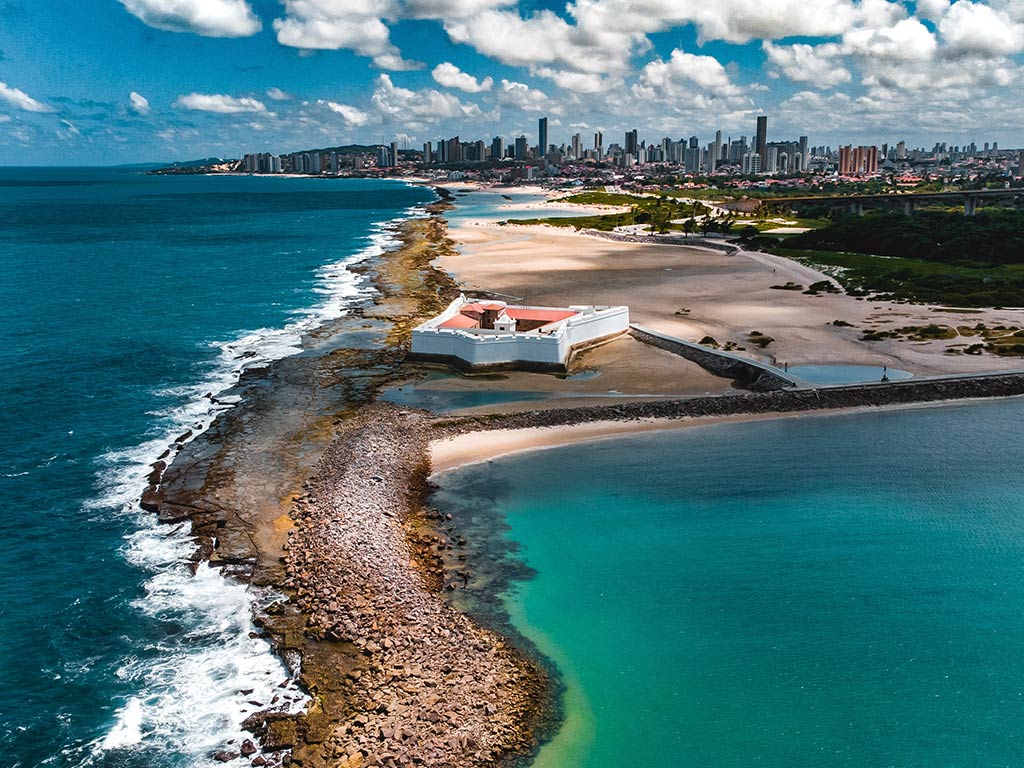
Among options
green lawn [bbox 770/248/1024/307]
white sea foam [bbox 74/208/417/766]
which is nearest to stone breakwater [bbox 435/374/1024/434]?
white sea foam [bbox 74/208/417/766]

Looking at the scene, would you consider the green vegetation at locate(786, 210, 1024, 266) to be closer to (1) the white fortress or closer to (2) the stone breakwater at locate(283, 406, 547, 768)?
(1) the white fortress

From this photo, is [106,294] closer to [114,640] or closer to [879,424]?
[114,640]

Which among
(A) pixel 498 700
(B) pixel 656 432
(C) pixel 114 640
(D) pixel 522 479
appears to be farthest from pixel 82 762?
(B) pixel 656 432

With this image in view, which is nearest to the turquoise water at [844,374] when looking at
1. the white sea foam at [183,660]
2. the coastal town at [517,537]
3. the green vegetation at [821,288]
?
the coastal town at [517,537]

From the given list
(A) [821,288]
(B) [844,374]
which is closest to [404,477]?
(B) [844,374]

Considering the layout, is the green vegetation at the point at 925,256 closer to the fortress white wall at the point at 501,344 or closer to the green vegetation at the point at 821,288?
the green vegetation at the point at 821,288

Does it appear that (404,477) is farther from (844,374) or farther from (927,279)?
(927,279)
